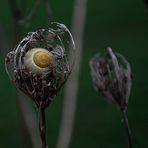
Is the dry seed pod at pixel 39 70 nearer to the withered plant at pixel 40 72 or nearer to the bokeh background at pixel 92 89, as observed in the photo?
the withered plant at pixel 40 72

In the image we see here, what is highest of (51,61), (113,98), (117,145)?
(51,61)

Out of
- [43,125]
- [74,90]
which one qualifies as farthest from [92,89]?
[43,125]

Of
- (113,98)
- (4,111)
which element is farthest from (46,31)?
(4,111)

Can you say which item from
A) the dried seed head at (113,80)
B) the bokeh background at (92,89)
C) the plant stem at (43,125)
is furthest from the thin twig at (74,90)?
the bokeh background at (92,89)

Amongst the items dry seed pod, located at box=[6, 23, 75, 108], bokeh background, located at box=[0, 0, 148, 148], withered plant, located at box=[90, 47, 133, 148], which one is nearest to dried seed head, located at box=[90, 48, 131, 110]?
withered plant, located at box=[90, 47, 133, 148]

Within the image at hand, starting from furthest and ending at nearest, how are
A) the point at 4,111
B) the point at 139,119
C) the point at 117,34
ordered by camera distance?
the point at 117,34 < the point at 4,111 < the point at 139,119

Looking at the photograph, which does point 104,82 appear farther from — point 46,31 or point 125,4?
point 125,4
